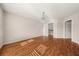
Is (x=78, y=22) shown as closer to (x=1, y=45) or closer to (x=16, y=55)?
(x=16, y=55)

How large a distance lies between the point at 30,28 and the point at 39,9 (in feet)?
1.68

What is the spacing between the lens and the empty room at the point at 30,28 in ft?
5.29

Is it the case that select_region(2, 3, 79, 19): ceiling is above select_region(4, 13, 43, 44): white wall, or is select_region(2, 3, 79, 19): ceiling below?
above

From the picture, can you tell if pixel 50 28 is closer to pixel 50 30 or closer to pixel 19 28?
pixel 50 30

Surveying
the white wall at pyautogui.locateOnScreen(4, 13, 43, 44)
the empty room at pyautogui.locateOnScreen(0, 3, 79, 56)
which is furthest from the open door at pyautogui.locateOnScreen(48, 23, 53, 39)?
the white wall at pyautogui.locateOnScreen(4, 13, 43, 44)

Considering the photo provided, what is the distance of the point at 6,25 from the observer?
163 centimetres

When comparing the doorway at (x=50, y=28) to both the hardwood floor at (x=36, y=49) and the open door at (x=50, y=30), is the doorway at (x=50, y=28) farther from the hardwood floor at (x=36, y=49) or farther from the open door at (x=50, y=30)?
the hardwood floor at (x=36, y=49)

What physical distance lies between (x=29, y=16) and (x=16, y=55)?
94cm

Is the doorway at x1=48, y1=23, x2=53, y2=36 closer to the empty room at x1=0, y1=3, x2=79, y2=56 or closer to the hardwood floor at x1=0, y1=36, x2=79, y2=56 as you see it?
the empty room at x1=0, y1=3, x2=79, y2=56

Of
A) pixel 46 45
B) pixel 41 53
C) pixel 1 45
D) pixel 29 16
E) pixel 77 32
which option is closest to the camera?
pixel 1 45

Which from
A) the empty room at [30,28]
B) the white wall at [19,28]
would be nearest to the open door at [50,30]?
the empty room at [30,28]

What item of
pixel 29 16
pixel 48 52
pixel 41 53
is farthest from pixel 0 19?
pixel 48 52

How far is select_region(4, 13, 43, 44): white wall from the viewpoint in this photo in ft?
5.38

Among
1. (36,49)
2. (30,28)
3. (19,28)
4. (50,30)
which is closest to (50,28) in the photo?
(50,30)
